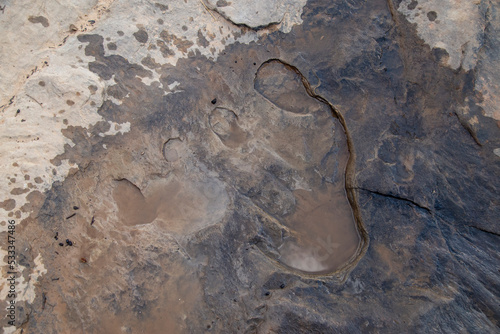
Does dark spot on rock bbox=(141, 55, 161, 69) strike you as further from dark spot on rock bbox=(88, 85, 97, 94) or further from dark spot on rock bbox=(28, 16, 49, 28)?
dark spot on rock bbox=(28, 16, 49, 28)

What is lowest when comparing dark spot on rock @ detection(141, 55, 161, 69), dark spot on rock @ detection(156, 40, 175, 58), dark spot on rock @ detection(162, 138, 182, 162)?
dark spot on rock @ detection(162, 138, 182, 162)

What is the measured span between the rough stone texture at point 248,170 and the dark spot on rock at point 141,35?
13mm

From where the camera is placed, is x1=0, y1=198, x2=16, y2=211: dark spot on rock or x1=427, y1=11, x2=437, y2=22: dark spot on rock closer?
x1=0, y1=198, x2=16, y2=211: dark spot on rock

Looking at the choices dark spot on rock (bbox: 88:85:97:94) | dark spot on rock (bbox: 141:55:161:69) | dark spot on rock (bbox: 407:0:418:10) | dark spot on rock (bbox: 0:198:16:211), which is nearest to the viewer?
dark spot on rock (bbox: 0:198:16:211)

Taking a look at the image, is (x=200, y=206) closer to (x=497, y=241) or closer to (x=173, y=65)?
(x=173, y=65)

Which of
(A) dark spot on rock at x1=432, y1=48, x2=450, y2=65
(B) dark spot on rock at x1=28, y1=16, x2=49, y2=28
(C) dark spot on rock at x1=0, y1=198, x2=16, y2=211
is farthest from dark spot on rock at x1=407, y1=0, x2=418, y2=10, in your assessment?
(C) dark spot on rock at x1=0, y1=198, x2=16, y2=211

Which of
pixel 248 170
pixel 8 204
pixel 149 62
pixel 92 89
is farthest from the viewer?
pixel 248 170

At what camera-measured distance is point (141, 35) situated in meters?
3.02

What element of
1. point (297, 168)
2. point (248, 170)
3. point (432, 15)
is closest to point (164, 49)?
point (248, 170)

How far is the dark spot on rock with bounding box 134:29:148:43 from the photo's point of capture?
3014 millimetres

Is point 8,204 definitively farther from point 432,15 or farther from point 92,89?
point 432,15

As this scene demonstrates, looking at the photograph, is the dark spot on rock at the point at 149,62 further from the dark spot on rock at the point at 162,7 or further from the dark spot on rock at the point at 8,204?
the dark spot on rock at the point at 8,204

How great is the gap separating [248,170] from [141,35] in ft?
5.42

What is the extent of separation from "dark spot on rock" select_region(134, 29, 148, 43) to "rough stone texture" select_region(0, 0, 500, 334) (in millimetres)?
13
